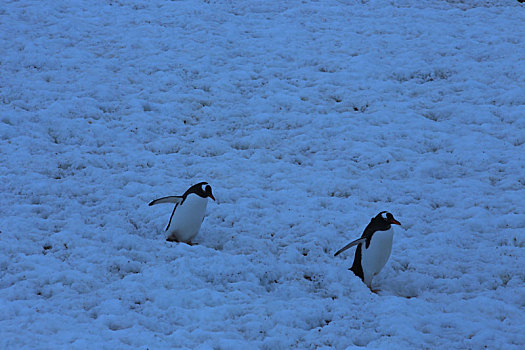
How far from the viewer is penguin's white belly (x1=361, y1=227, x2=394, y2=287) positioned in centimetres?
665

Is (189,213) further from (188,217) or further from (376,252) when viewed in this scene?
(376,252)

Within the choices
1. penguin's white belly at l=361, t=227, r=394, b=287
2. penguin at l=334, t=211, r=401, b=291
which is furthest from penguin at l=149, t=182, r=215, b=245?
penguin's white belly at l=361, t=227, r=394, b=287

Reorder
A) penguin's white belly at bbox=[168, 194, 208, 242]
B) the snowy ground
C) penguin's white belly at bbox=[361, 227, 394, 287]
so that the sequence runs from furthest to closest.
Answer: penguin's white belly at bbox=[168, 194, 208, 242]
penguin's white belly at bbox=[361, 227, 394, 287]
the snowy ground

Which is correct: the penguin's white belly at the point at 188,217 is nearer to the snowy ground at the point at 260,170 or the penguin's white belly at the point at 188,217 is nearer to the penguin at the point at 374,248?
the snowy ground at the point at 260,170

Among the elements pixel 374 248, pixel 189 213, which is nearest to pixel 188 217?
pixel 189 213

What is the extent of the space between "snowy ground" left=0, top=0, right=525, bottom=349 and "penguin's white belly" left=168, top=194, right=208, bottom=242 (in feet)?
1.18

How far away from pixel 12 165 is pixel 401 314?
6730mm

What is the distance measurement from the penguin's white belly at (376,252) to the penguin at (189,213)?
2280mm

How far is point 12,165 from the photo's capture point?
28.4 ft

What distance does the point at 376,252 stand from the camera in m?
6.65

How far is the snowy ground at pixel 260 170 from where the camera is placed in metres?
5.90

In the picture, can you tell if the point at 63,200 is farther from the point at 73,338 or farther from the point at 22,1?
the point at 22,1

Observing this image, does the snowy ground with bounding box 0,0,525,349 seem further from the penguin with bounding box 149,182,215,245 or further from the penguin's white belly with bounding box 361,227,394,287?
the penguin with bounding box 149,182,215,245

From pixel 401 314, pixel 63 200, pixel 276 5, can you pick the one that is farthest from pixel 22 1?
pixel 401 314
